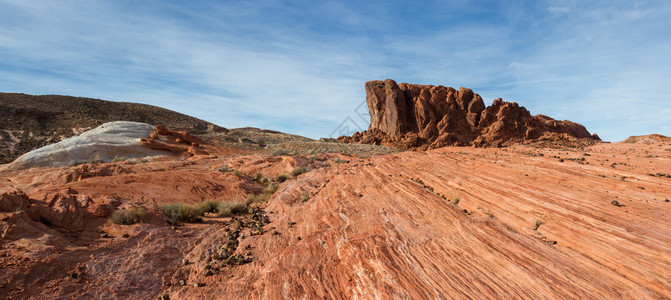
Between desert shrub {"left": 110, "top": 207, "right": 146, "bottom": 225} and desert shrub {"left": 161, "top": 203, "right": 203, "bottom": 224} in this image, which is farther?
desert shrub {"left": 161, "top": 203, "right": 203, "bottom": 224}

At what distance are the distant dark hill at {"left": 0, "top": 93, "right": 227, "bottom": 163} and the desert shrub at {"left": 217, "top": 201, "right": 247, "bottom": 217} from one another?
107 ft

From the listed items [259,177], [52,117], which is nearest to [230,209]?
[259,177]

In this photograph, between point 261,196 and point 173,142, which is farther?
point 173,142

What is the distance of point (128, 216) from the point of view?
8.79 meters

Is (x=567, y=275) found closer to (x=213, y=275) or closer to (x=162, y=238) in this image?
(x=213, y=275)

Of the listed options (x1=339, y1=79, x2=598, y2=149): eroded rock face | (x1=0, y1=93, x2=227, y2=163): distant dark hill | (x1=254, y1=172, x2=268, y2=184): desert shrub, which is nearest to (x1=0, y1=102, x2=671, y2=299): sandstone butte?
(x1=254, y1=172, x2=268, y2=184): desert shrub

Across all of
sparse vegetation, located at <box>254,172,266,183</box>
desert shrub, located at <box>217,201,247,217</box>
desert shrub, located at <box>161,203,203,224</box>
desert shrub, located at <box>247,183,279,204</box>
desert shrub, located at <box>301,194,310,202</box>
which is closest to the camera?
desert shrub, located at <box>161,203,203,224</box>

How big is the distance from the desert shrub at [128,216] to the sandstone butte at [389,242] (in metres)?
0.23

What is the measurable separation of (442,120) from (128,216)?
126 feet

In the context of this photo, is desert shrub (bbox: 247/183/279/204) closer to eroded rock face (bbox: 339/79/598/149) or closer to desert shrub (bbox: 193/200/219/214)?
desert shrub (bbox: 193/200/219/214)

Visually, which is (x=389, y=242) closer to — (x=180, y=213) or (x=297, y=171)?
(x=180, y=213)

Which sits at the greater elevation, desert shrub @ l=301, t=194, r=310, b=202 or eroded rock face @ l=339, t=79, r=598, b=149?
eroded rock face @ l=339, t=79, r=598, b=149

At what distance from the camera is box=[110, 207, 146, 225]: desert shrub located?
867 cm

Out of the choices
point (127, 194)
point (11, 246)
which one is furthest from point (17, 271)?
point (127, 194)
